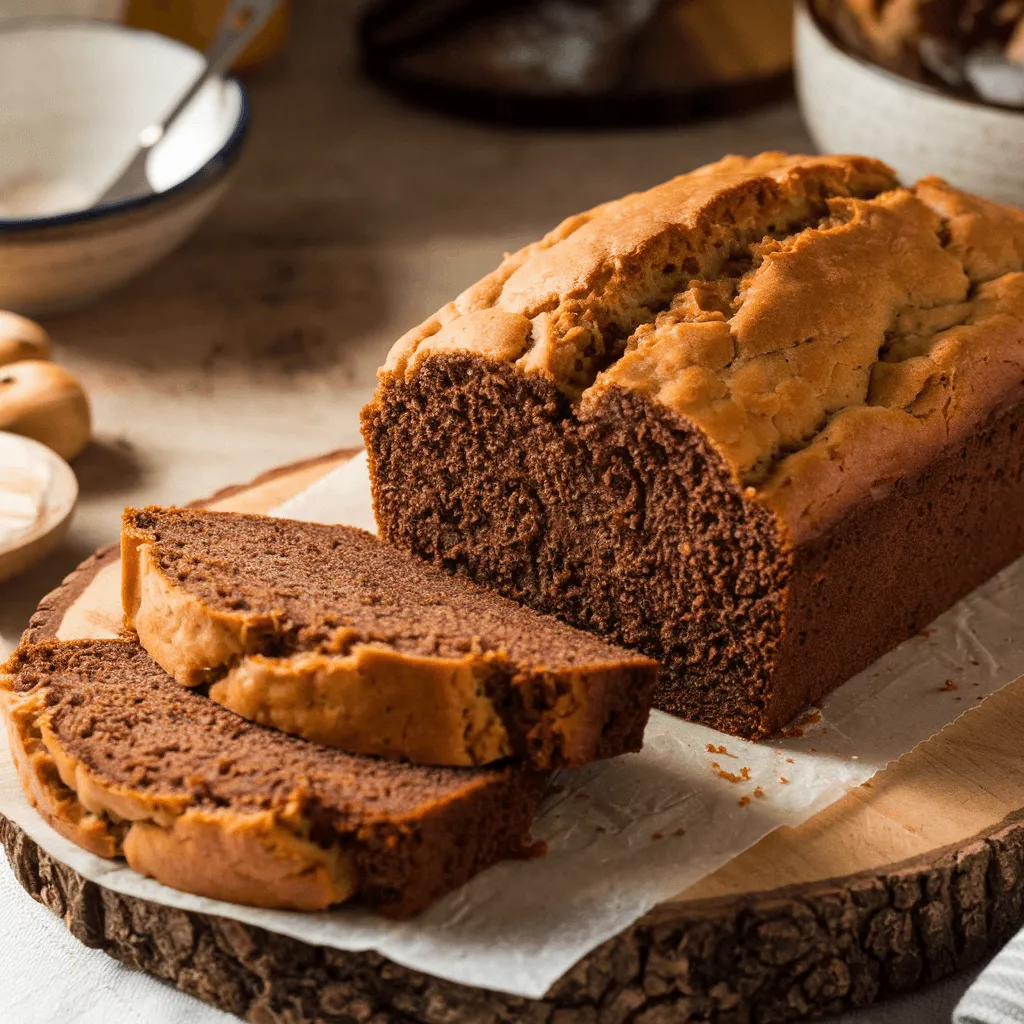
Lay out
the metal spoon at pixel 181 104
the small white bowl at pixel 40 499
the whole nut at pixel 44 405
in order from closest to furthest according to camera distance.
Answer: the small white bowl at pixel 40 499 → the whole nut at pixel 44 405 → the metal spoon at pixel 181 104

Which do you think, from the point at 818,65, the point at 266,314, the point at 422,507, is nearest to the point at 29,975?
the point at 422,507

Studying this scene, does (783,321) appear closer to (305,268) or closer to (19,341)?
(19,341)

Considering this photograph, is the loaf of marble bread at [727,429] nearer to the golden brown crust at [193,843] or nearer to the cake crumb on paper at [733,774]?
the cake crumb on paper at [733,774]

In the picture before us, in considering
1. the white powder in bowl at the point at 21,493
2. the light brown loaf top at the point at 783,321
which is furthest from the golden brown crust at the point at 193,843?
the white powder in bowl at the point at 21,493

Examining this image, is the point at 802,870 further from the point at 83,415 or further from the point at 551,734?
the point at 83,415

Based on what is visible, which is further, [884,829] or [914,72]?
[914,72]

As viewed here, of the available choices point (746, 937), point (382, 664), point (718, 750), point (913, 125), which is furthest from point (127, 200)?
point (746, 937)
